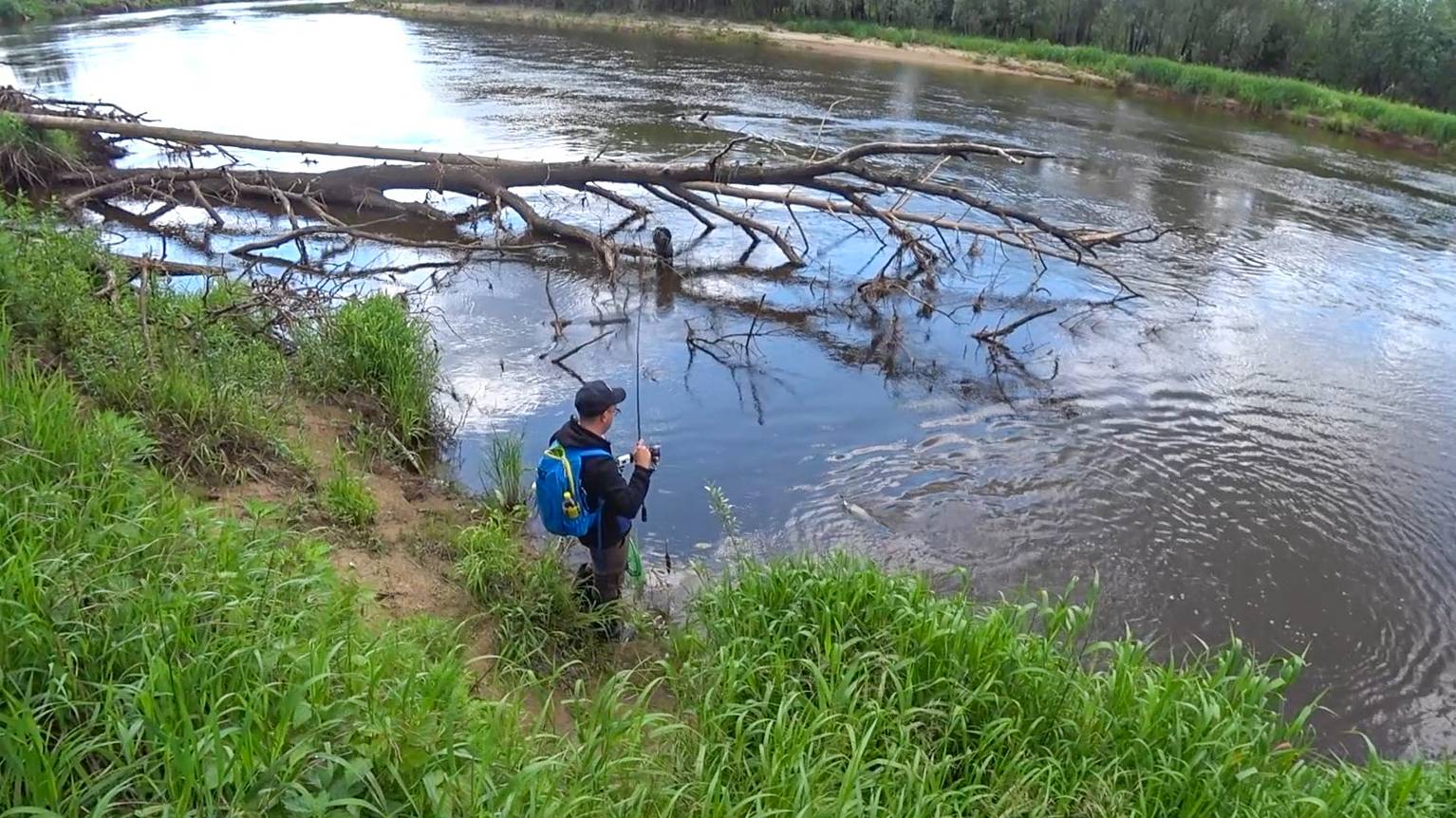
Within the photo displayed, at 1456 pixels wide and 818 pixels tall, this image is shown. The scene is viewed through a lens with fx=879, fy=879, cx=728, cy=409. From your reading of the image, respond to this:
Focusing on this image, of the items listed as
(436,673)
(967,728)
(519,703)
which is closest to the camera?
(436,673)

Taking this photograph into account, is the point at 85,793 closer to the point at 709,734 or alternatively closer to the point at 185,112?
the point at 709,734

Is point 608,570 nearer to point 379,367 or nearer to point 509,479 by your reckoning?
point 509,479

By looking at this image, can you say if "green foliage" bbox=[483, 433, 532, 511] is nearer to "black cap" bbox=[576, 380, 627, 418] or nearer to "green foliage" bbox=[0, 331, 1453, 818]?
"green foliage" bbox=[0, 331, 1453, 818]

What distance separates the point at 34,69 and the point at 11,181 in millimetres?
14560

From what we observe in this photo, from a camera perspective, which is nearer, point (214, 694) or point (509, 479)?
point (214, 694)

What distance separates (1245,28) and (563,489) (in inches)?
1739

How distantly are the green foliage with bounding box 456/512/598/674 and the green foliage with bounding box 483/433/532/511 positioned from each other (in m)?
0.93

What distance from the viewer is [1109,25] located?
4228 cm

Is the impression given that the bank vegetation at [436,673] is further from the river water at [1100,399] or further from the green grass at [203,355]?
the river water at [1100,399]

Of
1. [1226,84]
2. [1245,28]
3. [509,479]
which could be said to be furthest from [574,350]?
[1245,28]

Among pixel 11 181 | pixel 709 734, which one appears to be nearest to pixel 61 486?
pixel 709 734

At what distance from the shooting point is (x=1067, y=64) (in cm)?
3809

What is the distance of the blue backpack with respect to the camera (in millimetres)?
4570

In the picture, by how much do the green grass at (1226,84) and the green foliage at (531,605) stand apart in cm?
3042
